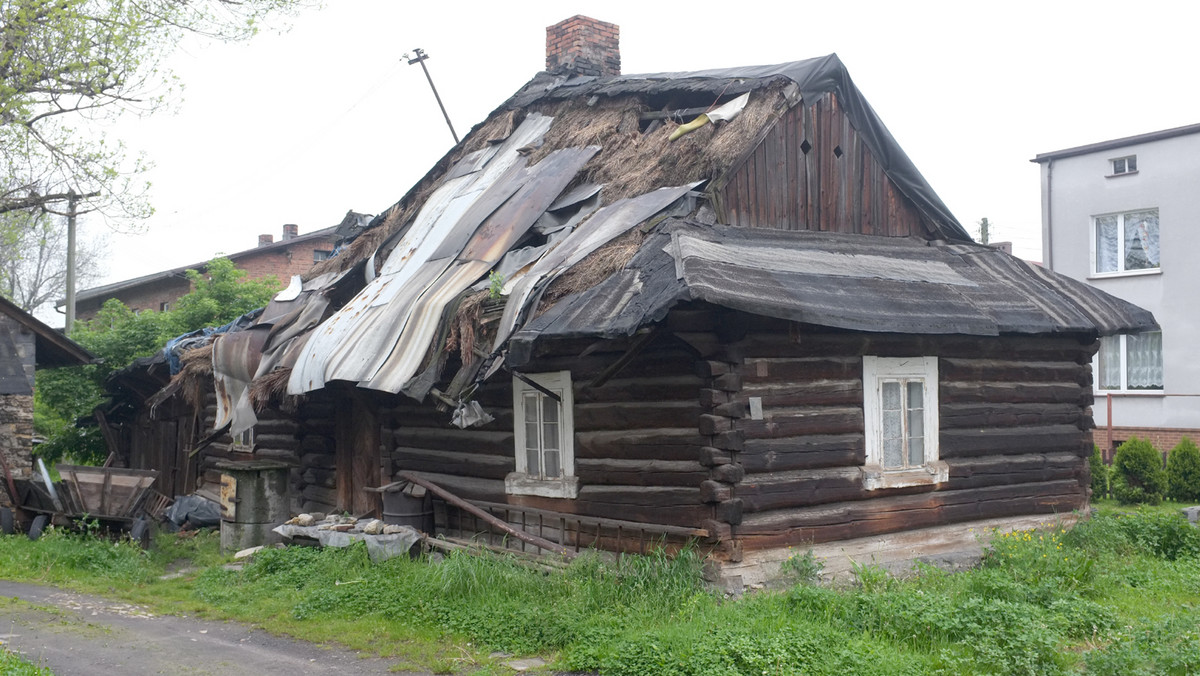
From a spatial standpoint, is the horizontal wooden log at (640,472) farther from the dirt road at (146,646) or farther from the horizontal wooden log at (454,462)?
the dirt road at (146,646)

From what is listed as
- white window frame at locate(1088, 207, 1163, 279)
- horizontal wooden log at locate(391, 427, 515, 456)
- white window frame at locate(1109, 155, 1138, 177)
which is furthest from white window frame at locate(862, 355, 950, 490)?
white window frame at locate(1109, 155, 1138, 177)

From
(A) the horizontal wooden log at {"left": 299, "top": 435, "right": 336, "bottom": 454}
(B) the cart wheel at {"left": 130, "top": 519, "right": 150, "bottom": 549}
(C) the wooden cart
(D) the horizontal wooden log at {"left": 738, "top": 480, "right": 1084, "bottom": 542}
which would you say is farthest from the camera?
(A) the horizontal wooden log at {"left": 299, "top": 435, "right": 336, "bottom": 454}

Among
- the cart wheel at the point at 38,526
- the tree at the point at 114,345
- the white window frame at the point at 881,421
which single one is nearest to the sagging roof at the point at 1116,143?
the white window frame at the point at 881,421

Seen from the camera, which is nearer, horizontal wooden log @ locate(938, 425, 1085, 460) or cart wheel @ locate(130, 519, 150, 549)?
horizontal wooden log @ locate(938, 425, 1085, 460)

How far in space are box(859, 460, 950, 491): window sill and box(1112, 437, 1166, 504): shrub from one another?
8.37 metres

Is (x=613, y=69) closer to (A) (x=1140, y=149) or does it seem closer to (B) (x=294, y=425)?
(B) (x=294, y=425)

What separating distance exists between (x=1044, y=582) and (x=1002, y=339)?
309cm

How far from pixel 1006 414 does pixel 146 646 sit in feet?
28.2

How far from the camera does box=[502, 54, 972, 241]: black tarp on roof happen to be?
11.2 m

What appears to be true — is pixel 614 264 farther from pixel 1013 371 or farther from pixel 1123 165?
pixel 1123 165

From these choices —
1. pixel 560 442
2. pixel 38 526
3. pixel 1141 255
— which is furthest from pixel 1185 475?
pixel 38 526

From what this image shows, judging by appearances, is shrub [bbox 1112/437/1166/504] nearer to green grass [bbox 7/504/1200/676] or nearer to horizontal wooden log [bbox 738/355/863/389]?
green grass [bbox 7/504/1200/676]

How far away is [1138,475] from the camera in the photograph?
56.0 ft

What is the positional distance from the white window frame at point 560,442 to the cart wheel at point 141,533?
5652 millimetres
